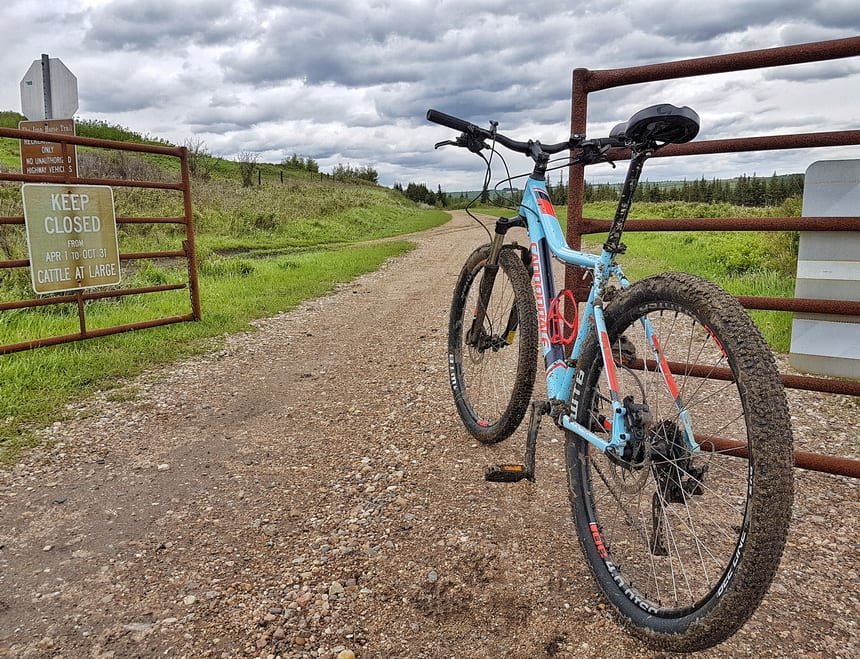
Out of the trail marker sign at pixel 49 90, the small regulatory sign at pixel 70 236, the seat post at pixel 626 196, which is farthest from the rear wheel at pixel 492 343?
the trail marker sign at pixel 49 90

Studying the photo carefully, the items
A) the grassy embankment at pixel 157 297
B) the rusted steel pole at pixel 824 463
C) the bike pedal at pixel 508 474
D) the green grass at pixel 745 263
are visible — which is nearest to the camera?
the rusted steel pole at pixel 824 463

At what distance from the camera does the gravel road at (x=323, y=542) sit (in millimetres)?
1977

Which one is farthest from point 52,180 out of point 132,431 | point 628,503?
point 628,503

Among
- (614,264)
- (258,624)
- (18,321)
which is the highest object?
(614,264)

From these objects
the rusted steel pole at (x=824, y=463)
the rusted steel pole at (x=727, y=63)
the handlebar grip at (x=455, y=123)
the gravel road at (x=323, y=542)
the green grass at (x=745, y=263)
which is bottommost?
the gravel road at (x=323, y=542)

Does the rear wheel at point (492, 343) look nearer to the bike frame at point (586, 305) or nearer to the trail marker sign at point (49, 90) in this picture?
the bike frame at point (586, 305)

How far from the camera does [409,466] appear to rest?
10.7 feet

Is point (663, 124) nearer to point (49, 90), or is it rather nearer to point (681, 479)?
point (681, 479)

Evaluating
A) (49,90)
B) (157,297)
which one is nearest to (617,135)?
(157,297)

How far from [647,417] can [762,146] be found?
1.78m

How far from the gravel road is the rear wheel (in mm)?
223

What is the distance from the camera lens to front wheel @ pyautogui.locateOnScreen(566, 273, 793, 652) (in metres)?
1.53

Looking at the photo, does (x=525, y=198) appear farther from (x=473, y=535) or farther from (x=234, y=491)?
(x=234, y=491)

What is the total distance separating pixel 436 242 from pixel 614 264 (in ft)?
57.0
